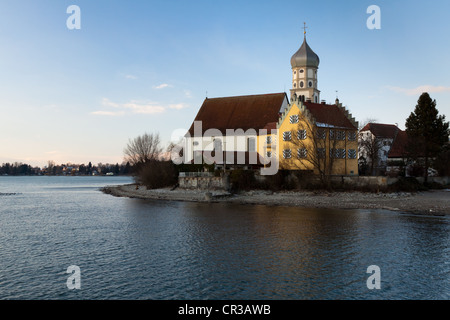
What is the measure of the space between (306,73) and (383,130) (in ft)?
69.6

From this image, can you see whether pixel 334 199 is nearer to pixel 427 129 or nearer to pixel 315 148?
pixel 315 148

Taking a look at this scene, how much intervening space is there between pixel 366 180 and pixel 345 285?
107ft

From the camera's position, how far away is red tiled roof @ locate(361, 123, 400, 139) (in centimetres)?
7718

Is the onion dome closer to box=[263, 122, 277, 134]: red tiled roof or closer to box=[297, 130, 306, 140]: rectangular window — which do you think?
box=[263, 122, 277, 134]: red tiled roof

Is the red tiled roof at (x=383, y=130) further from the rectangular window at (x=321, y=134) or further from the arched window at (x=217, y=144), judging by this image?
the arched window at (x=217, y=144)

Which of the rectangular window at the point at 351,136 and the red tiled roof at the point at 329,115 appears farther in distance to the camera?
the rectangular window at the point at 351,136

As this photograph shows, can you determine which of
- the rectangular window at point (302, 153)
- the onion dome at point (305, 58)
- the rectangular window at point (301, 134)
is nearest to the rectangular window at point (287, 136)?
the rectangular window at point (301, 134)

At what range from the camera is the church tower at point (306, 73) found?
232ft

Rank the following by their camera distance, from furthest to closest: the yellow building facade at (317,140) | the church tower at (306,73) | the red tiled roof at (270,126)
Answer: the church tower at (306,73), the red tiled roof at (270,126), the yellow building facade at (317,140)

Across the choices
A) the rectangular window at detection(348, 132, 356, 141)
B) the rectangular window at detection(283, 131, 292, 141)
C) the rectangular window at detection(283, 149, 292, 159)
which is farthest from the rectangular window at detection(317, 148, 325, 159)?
the rectangular window at detection(348, 132, 356, 141)

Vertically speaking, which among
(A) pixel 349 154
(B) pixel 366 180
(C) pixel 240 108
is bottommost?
(B) pixel 366 180

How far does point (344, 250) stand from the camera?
18.8 m
